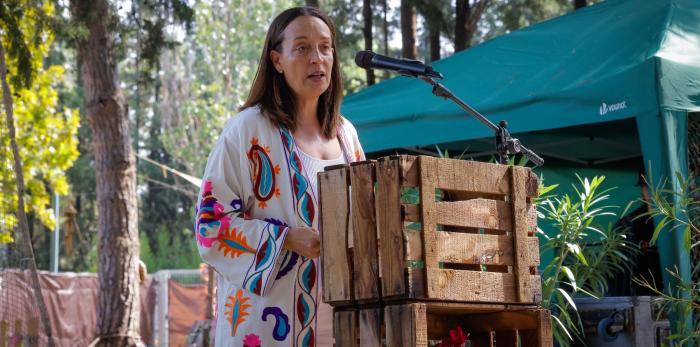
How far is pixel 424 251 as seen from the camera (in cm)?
246

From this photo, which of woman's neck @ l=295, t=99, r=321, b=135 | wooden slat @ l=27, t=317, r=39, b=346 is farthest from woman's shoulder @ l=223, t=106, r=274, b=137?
wooden slat @ l=27, t=317, r=39, b=346

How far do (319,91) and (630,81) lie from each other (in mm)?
3678

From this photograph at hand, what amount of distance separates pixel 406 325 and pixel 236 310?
58 cm

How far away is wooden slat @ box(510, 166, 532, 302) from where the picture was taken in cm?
267

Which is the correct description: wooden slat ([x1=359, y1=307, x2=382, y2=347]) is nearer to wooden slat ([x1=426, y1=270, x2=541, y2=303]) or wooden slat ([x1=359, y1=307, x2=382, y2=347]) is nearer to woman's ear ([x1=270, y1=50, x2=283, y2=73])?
wooden slat ([x1=426, y1=270, x2=541, y2=303])

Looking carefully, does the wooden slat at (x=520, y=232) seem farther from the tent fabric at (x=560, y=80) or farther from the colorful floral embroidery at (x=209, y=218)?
the tent fabric at (x=560, y=80)

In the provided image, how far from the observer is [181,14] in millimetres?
11195

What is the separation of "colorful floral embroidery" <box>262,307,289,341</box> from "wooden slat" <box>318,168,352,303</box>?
0.24 m

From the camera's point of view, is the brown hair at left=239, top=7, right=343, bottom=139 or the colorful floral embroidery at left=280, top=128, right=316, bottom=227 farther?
the brown hair at left=239, top=7, right=343, bottom=139

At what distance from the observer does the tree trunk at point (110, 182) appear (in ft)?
35.0

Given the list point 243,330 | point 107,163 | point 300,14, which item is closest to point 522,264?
point 243,330

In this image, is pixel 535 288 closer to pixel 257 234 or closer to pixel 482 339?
pixel 482 339

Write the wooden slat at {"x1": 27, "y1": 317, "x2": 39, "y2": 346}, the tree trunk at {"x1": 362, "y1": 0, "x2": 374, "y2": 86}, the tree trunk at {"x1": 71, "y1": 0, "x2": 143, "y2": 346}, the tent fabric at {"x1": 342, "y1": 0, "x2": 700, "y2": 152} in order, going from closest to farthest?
the tent fabric at {"x1": 342, "y1": 0, "x2": 700, "y2": 152}, the tree trunk at {"x1": 71, "y1": 0, "x2": 143, "y2": 346}, the wooden slat at {"x1": 27, "y1": 317, "x2": 39, "y2": 346}, the tree trunk at {"x1": 362, "y1": 0, "x2": 374, "y2": 86}

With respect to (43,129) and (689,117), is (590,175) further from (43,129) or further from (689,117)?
(43,129)
